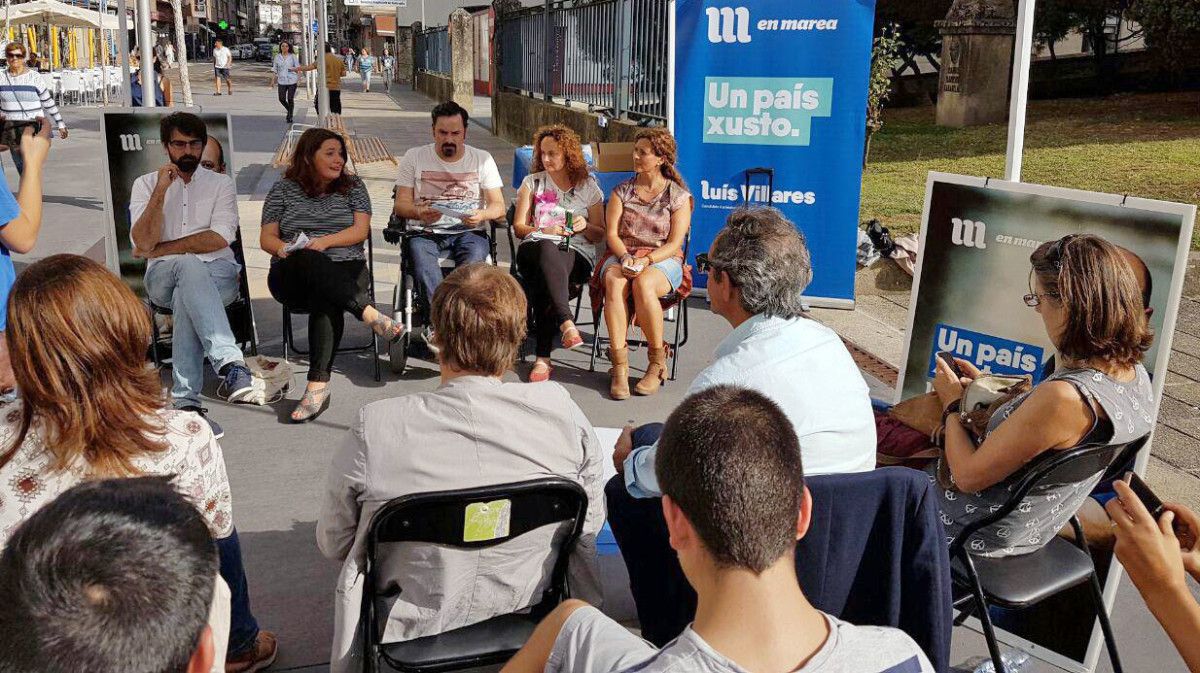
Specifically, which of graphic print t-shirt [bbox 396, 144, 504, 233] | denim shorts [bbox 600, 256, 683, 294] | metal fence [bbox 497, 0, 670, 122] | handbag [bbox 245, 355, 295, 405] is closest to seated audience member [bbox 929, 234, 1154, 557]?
denim shorts [bbox 600, 256, 683, 294]

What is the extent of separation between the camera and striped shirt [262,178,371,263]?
535 cm

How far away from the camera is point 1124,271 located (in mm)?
2617

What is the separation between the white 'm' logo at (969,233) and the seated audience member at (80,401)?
2664 mm

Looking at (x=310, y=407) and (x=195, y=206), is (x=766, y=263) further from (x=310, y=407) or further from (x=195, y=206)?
(x=195, y=206)

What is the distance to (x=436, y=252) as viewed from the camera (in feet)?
18.8

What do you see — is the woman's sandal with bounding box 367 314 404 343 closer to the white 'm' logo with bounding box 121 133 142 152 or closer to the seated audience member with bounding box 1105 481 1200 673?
the white 'm' logo with bounding box 121 133 142 152

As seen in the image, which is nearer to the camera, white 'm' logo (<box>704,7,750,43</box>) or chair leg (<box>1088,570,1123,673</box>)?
chair leg (<box>1088,570,1123,673</box>)

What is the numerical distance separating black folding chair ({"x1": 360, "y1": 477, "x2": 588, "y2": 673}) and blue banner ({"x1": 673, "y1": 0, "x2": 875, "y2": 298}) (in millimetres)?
4680

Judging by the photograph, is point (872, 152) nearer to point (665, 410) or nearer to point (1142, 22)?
point (1142, 22)

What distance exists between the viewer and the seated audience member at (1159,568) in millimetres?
1583

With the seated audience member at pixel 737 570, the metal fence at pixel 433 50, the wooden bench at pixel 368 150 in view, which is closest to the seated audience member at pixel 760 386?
the seated audience member at pixel 737 570

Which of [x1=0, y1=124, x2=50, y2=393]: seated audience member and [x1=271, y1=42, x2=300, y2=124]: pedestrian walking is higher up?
[x1=271, y1=42, x2=300, y2=124]: pedestrian walking

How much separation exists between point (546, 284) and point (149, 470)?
3434 mm

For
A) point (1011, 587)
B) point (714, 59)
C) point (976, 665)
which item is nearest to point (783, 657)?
point (1011, 587)
